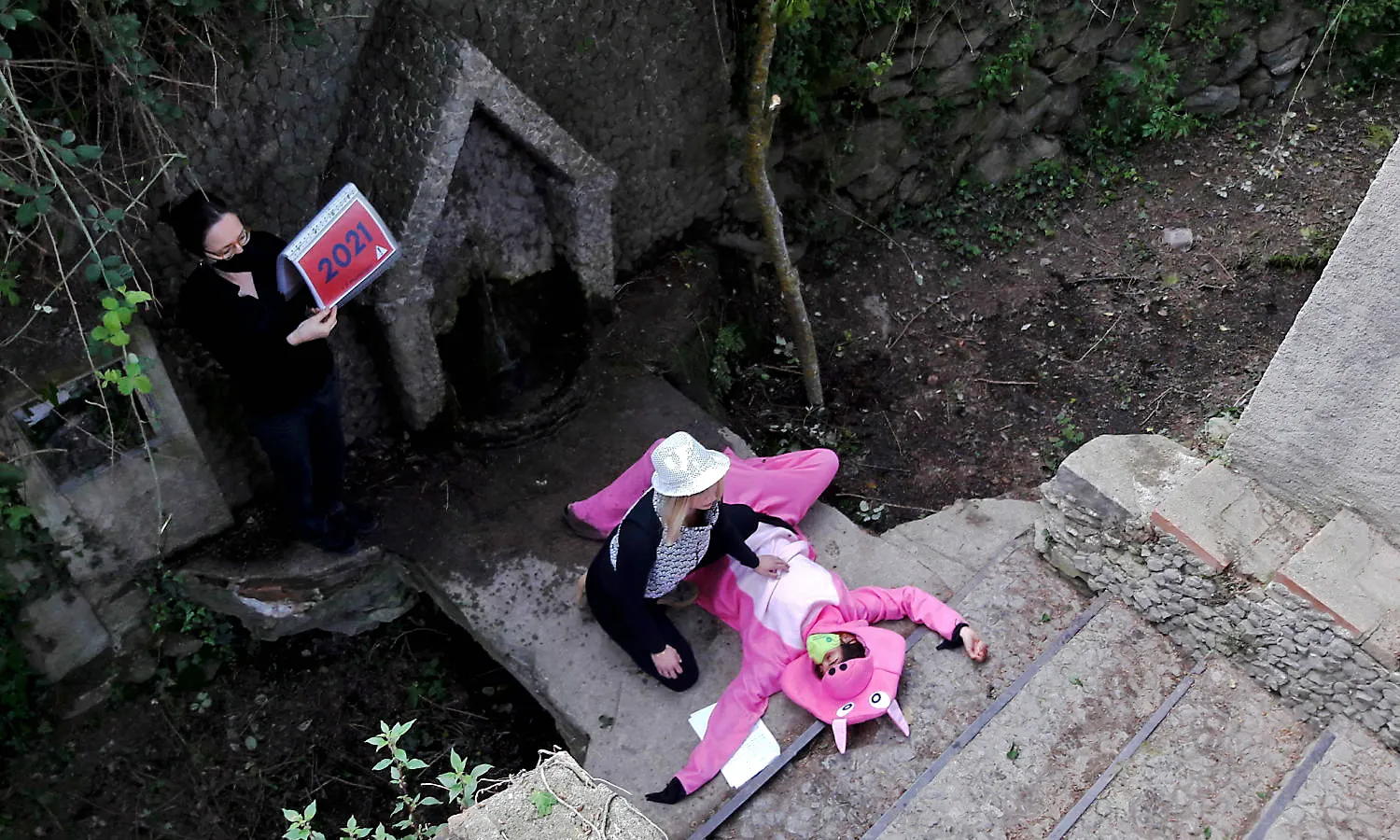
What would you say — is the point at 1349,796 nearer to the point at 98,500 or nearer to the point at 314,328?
the point at 314,328

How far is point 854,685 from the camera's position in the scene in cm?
362

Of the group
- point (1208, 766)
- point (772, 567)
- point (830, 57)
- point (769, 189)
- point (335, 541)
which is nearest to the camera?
point (1208, 766)

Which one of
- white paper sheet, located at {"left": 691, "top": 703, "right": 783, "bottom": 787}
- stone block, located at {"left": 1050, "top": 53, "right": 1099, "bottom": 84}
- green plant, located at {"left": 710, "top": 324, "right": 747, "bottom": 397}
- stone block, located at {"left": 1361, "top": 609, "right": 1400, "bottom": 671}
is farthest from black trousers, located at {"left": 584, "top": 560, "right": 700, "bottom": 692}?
stone block, located at {"left": 1050, "top": 53, "right": 1099, "bottom": 84}

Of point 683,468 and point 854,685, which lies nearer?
point 683,468

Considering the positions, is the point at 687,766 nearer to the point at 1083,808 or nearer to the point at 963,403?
the point at 1083,808

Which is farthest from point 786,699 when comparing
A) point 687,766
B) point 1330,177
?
point 1330,177

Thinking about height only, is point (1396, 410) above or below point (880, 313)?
above

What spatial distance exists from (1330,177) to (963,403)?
2.96 meters

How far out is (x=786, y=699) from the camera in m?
3.80

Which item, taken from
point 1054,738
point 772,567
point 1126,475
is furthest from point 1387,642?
point 772,567

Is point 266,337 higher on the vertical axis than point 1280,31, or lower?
higher

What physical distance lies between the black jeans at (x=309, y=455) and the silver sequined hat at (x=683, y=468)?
1.45m

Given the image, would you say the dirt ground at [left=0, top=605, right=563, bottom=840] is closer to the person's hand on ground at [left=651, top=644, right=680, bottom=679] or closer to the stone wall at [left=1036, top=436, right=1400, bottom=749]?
the person's hand on ground at [left=651, top=644, right=680, bottom=679]

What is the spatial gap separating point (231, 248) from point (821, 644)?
2.48m
